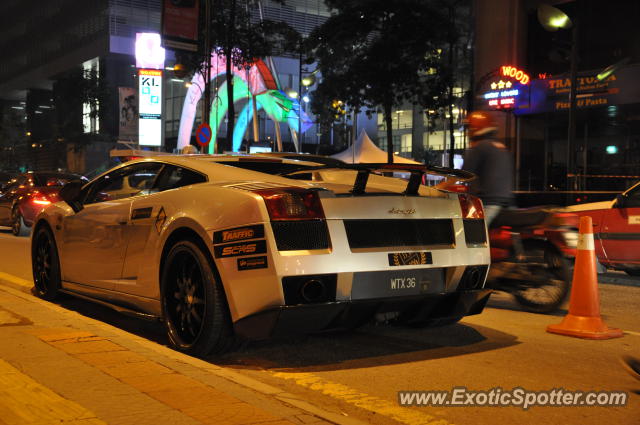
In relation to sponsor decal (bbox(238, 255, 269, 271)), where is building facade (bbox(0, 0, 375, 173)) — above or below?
above

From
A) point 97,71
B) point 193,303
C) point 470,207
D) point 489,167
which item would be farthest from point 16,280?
point 97,71

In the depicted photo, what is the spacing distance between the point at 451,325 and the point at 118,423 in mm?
3868

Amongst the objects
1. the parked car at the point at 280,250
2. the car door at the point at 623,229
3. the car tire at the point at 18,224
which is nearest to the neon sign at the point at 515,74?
the car tire at the point at 18,224

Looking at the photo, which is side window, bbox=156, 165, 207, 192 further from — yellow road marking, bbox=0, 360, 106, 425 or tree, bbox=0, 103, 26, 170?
tree, bbox=0, 103, 26, 170

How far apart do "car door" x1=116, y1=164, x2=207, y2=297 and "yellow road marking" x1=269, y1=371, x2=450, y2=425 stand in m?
1.40

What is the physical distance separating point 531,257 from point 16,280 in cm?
609

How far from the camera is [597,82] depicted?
27125mm

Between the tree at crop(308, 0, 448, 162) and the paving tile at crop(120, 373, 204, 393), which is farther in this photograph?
the tree at crop(308, 0, 448, 162)

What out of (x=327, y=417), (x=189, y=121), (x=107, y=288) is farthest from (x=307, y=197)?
(x=189, y=121)

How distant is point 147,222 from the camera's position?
19.3 ft

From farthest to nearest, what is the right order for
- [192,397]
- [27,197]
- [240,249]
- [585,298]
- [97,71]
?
[97,71]
[27,197]
[585,298]
[240,249]
[192,397]

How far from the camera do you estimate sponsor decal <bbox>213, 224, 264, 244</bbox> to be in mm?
4828

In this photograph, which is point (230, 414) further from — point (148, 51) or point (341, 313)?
point (148, 51)

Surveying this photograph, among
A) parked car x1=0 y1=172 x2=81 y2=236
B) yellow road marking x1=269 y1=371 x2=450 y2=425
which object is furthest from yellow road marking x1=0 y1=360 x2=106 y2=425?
parked car x1=0 y1=172 x2=81 y2=236
